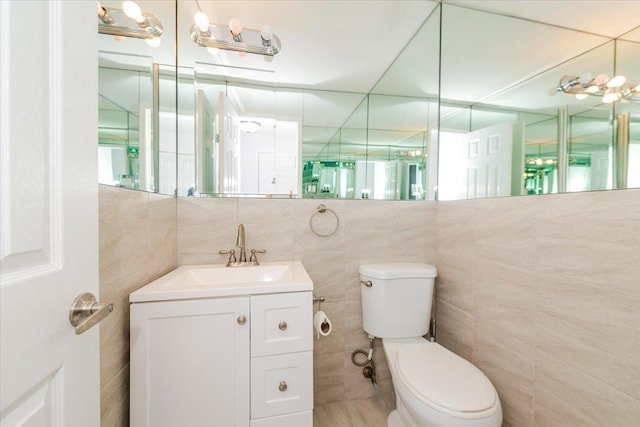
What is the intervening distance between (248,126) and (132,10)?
701 mm

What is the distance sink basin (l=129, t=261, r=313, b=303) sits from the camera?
935mm

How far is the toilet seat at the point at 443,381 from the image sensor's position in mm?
924

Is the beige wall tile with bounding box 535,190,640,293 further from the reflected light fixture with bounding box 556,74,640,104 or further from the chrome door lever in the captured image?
the chrome door lever

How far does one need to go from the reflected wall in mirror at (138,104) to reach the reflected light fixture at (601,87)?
1737 millimetres

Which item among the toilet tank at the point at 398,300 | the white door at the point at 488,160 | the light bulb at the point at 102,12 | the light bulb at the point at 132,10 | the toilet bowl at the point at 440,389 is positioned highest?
the light bulb at the point at 132,10

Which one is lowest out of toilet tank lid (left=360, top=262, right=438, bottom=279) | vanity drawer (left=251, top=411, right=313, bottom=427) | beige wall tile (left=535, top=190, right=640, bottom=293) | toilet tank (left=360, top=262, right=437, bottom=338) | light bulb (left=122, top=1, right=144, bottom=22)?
vanity drawer (left=251, top=411, right=313, bottom=427)

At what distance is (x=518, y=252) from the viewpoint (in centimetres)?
117

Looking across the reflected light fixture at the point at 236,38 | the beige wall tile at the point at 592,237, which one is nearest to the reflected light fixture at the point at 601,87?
the beige wall tile at the point at 592,237

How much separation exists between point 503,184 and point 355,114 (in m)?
1.01

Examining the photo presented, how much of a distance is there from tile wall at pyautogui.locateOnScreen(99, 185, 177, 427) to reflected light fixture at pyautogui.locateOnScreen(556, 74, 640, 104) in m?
1.73

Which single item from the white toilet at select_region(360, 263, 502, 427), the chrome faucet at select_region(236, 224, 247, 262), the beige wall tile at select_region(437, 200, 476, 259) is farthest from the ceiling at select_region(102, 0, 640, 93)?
the white toilet at select_region(360, 263, 502, 427)

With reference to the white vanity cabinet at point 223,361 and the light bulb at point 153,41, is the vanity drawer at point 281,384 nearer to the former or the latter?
the white vanity cabinet at point 223,361

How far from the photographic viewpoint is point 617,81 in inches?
34.4

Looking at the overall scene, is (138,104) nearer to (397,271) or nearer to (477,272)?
(397,271)
